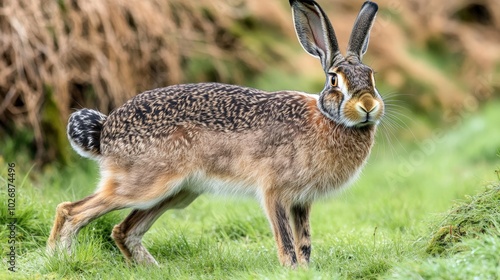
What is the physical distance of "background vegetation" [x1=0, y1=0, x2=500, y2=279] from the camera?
6121 mm

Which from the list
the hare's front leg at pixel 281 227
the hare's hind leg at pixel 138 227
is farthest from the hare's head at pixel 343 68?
the hare's hind leg at pixel 138 227

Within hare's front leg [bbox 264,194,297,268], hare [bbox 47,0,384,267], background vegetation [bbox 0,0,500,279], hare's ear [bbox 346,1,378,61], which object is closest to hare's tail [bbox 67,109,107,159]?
hare [bbox 47,0,384,267]

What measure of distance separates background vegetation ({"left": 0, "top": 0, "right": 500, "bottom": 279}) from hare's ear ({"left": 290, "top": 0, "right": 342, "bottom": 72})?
63 centimetres

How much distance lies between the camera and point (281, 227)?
20.6 feet

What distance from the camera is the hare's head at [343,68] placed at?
605 cm

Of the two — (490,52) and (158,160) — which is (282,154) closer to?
(158,160)

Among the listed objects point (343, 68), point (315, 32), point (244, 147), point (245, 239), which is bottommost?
point (245, 239)

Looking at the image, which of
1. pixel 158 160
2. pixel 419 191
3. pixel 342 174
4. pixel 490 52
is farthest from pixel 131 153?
pixel 490 52

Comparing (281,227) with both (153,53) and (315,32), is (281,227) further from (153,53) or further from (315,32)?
(153,53)

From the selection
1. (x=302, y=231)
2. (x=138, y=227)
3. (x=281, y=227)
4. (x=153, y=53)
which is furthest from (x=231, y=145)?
(x=153, y=53)

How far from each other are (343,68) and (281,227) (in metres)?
1.23

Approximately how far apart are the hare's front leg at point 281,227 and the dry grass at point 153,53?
4.58 metres

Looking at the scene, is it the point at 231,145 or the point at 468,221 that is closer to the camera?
the point at 468,221

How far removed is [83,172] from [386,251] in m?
4.88
